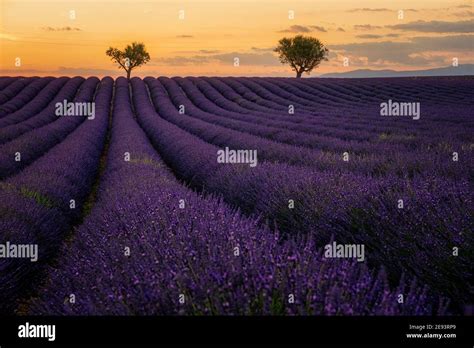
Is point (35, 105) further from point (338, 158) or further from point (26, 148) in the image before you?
point (338, 158)

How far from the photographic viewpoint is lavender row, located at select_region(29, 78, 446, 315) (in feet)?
5.62

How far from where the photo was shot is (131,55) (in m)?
43.4

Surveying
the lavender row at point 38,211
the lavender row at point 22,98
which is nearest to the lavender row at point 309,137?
the lavender row at point 38,211

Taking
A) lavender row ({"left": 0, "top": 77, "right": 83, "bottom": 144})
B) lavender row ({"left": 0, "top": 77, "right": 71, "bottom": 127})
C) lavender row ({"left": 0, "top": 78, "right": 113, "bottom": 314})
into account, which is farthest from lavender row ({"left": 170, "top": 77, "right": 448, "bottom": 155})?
lavender row ({"left": 0, "top": 77, "right": 71, "bottom": 127})

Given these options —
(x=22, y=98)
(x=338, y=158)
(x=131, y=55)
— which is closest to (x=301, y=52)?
(x=131, y=55)

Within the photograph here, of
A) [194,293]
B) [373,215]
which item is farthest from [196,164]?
[194,293]

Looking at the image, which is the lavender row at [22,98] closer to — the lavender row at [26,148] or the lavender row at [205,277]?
the lavender row at [26,148]

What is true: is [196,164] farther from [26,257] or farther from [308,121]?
[308,121]

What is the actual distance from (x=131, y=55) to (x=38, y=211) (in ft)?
135

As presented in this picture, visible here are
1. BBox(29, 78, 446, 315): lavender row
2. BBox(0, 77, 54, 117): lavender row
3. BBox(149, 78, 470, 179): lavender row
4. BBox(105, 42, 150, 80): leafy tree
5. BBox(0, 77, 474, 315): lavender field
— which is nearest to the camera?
BBox(29, 78, 446, 315): lavender row

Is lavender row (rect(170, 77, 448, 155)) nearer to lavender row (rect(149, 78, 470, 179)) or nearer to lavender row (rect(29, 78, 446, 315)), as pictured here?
lavender row (rect(149, 78, 470, 179))

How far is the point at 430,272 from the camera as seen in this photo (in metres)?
2.57

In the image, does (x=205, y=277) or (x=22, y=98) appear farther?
(x=22, y=98)

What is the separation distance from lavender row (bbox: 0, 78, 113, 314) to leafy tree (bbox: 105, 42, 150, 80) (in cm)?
3686
